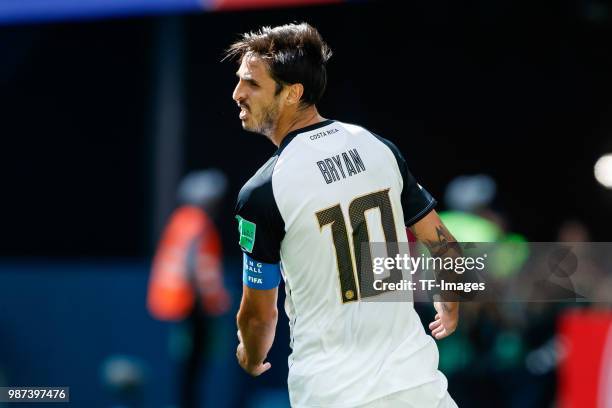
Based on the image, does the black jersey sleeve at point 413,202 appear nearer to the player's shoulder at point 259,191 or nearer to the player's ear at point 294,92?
the player's ear at point 294,92

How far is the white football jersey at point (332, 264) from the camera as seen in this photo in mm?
3578

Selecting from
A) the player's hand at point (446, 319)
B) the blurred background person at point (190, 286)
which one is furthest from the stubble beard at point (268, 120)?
the blurred background person at point (190, 286)

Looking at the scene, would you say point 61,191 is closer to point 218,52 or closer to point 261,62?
point 218,52

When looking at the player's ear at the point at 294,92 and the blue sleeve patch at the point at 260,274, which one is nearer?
the blue sleeve patch at the point at 260,274

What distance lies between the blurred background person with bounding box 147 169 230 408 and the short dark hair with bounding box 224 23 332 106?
5195mm

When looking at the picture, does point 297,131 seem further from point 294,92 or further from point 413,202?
point 413,202

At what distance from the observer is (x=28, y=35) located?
11.2m

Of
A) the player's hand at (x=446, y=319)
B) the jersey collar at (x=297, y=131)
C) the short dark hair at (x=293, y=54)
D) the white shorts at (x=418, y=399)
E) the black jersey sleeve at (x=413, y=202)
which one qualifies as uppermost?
the short dark hair at (x=293, y=54)

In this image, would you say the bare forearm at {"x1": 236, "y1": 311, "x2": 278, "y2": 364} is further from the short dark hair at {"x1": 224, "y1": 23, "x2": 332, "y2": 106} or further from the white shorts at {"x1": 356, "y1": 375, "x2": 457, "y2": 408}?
the short dark hair at {"x1": 224, "y1": 23, "x2": 332, "y2": 106}

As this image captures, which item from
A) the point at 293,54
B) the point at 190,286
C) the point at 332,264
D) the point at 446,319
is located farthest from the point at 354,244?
the point at 190,286

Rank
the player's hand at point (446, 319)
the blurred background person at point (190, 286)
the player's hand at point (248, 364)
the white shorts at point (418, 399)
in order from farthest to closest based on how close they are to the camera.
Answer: the blurred background person at point (190, 286) → the player's hand at point (446, 319) → the player's hand at point (248, 364) → the white shorts at point (418, 399)

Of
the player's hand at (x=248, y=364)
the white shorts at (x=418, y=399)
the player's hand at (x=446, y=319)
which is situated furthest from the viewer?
the player's hand at (x=446, y=319)

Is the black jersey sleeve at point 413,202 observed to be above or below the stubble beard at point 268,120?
below

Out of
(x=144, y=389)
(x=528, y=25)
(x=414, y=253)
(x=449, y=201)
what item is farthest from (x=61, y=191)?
(x=414, y=253)
